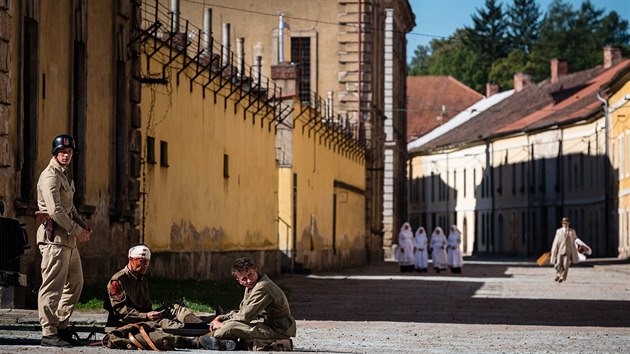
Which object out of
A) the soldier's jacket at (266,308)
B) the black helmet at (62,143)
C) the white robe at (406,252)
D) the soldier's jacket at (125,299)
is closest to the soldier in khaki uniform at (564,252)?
the white robe at (406,252)

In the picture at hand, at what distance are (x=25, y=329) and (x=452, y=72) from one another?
119 metres

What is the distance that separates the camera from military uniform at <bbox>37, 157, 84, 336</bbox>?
14445mm

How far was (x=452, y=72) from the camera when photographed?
13425 centimetres

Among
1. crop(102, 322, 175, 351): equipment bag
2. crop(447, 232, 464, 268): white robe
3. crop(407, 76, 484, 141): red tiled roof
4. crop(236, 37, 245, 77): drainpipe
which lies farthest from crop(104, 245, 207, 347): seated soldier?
crop(407, 76, 484, 141): red tiled roof

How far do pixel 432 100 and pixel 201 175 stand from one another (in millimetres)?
88524

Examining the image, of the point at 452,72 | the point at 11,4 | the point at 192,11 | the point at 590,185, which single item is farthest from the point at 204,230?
the point at 452,72

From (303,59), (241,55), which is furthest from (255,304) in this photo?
(303,59)

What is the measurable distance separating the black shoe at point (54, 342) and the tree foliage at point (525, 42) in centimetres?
10680

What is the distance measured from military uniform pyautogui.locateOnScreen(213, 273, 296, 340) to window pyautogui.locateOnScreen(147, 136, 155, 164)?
12.9 metres

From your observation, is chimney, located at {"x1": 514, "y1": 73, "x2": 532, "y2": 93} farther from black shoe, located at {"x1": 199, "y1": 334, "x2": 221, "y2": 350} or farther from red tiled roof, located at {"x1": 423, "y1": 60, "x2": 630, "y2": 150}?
black shoe, located at {"x1": 199, "y1": 334, "x2": 221, "y2": 350}

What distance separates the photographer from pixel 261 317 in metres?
14.9

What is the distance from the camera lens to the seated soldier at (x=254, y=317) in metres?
14.6

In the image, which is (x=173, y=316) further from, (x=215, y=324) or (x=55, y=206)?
(x=55, y=206)

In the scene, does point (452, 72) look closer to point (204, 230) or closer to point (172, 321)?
point (204, 230)
